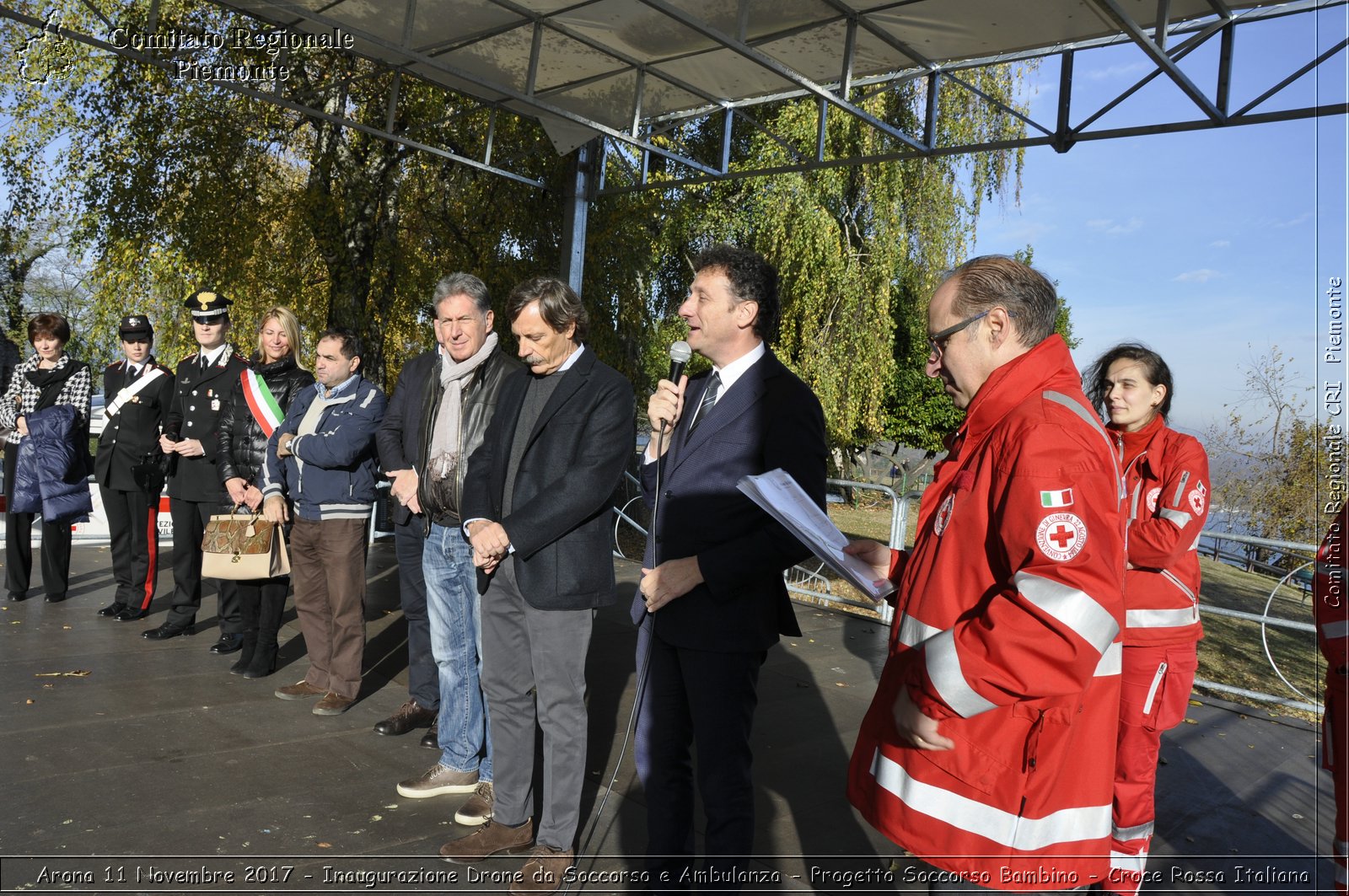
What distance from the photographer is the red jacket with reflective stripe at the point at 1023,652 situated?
5.79 feet

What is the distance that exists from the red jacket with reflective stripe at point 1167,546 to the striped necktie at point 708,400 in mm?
1654

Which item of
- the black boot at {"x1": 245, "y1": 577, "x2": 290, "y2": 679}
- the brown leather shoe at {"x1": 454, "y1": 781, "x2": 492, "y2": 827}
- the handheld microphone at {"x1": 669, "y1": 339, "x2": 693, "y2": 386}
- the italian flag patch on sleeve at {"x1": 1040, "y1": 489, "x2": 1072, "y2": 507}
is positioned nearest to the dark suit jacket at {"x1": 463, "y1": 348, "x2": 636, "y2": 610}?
the handheld microphone at {"x1": 669, "y1": 339, "x2": 693, "y2": 386}

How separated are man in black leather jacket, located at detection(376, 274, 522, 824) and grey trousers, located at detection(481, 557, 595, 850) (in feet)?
1.88

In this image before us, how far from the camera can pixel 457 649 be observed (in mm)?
4371

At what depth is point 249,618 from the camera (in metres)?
5.90

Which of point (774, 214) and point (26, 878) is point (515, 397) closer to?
point (26, 878)

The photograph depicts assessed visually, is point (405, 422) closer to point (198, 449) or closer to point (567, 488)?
point (567, 488)

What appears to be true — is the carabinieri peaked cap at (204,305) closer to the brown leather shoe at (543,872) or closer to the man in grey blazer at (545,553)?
the man in grey blazer at (545,553)

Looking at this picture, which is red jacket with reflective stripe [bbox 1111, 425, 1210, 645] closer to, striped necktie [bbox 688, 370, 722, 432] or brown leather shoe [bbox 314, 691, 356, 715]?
striped necktie [bbox 688, 370, 722, 432]

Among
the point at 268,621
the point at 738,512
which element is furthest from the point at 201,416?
the point at 738,512

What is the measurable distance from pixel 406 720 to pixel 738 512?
9.02 feet

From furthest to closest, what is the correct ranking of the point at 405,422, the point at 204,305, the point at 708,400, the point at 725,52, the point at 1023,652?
the point at 725,52 < the point at 204,305 < the point at 405,422 < the point at 708,400 < the point at 1023,652

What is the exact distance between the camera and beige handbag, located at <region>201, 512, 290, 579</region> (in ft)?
18.1

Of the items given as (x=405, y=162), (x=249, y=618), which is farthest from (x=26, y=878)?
(x=405, y=162)
